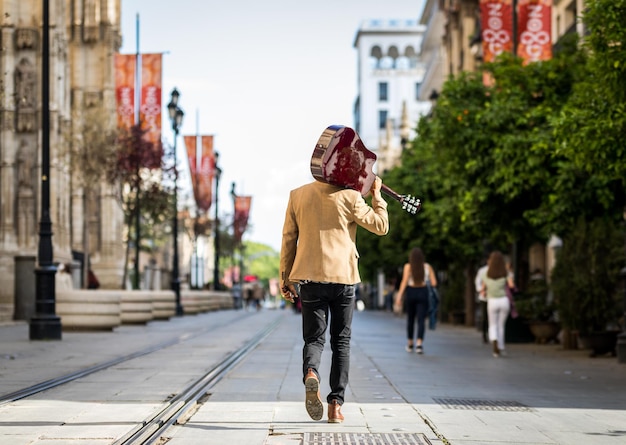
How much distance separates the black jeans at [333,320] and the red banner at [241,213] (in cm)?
6203

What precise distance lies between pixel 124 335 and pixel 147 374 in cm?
1095

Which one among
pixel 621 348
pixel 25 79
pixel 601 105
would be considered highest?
pixel 25 79

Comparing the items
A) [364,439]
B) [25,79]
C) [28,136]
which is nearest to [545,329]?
[364,439]

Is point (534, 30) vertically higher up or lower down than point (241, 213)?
higher up

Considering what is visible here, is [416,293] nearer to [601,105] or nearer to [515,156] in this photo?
[601,105]

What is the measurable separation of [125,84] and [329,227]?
3165 centimetres

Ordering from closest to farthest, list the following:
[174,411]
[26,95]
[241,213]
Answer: [174,411]
[26,95]
[241,213]

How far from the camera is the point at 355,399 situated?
34.6ft

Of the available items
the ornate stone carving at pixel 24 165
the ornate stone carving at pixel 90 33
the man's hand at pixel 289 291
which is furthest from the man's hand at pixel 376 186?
the ornate stone carving at pixel 90 33

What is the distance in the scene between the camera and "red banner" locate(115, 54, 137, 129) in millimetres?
39031

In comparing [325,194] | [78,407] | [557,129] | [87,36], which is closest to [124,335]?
[557,129]

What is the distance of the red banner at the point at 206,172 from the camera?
160ft

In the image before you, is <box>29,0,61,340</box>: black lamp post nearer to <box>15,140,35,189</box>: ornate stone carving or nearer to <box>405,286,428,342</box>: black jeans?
<box>405,286,428,342</box>: black jeans

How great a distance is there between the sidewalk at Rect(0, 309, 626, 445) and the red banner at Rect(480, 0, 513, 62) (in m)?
15.3
